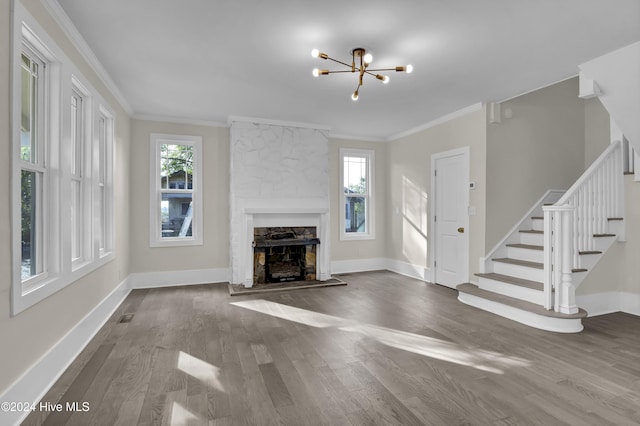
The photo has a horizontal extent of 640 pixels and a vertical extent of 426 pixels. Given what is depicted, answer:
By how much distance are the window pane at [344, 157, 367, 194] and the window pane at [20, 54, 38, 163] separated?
5028 millimetres

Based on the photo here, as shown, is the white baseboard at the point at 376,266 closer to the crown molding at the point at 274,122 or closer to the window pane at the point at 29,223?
the crown molding at the point at 274,122

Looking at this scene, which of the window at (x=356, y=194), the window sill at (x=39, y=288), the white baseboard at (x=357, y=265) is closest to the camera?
the window sill at (x=39, y=288)

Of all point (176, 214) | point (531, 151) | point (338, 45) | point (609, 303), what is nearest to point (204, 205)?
point (176, 214)

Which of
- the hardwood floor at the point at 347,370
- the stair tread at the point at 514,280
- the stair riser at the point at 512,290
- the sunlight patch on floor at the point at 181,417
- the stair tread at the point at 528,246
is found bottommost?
the sunlight patch on floor at the point at 181,417

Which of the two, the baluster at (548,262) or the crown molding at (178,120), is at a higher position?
the crown molding at (178,120)

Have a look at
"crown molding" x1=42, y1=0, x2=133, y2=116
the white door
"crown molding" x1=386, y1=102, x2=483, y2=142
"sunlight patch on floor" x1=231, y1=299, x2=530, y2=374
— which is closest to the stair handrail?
"sunlight patch on floor" x1=231, y1=299, x2=530, y2=374

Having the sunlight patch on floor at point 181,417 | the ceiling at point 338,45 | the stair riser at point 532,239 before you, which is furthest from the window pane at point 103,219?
the stair riser at point 532,239

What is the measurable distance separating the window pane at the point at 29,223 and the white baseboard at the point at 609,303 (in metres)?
5.50

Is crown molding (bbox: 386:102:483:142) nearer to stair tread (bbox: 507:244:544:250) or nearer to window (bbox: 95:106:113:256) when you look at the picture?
stair tread (bbox: 507:244:544:250)

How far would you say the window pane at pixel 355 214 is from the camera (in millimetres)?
6793

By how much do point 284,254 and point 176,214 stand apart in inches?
77.0

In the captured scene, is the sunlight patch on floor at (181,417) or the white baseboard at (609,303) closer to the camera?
the sunlight patch on floor at (181,417)

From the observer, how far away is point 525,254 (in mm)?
4551

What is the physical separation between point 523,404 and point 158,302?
4258 millimetres
